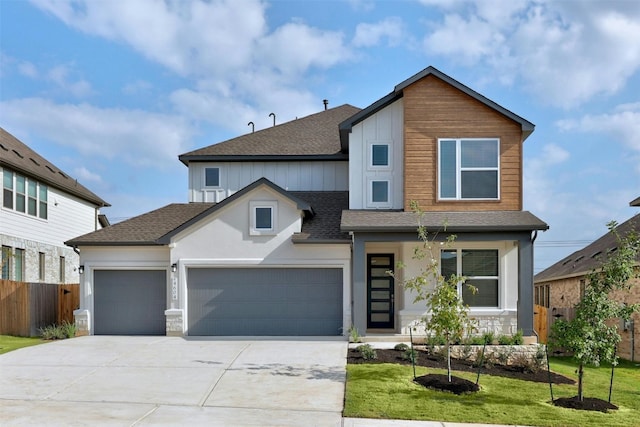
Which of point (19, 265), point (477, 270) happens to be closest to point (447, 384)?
point (477, 270)

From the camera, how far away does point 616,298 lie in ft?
65.3

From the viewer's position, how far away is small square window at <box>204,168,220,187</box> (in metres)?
21.6

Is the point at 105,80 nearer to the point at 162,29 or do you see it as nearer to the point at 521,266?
the point at 162,29

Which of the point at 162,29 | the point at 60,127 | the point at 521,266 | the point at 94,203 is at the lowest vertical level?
the point at 521,266

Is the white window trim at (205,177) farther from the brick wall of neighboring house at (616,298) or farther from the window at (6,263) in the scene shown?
the brick wall of neighboring house at (616,298)

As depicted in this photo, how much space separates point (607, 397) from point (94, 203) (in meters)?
→ 24.9

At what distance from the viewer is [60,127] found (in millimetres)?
20656

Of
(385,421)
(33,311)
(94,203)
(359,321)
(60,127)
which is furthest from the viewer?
(94,203)

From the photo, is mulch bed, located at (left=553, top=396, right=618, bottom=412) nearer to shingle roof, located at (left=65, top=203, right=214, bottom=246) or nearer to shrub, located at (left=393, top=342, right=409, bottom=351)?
shrub, located at (left=393, top=342, right=409, bottom=351)

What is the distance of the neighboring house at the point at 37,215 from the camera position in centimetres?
2231

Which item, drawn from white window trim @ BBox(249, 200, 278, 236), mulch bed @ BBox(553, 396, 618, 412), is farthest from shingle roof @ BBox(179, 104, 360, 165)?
mulch bed @ BBox(553, 396, 618, 412)

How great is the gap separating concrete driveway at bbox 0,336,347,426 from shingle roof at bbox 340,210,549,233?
10.5 feet

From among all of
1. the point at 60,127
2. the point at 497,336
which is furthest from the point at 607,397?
the point at 60,127

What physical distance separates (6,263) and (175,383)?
13768mm
